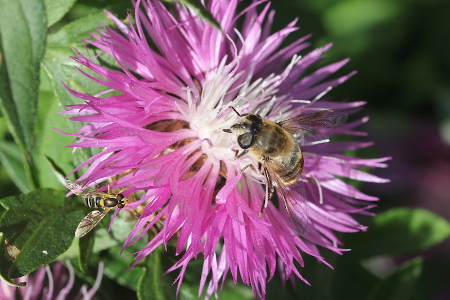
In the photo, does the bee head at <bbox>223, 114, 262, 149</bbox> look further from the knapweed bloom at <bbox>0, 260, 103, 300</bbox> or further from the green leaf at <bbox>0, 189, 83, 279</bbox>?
the knapweed bloom at <bbox>0, 260, 103, 300</bbox>

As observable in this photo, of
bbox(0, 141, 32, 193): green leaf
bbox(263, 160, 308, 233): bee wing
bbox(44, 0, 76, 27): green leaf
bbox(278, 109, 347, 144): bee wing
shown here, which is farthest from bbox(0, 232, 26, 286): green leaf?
bbox(278, 109, 347, 144): bee wing

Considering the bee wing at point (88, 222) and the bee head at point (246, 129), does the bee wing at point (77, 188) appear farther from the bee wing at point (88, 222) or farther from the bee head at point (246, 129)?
the bee head at point (246, 129)

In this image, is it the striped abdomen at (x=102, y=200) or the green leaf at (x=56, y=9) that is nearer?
the striped abdomen at (x=102, y=200)

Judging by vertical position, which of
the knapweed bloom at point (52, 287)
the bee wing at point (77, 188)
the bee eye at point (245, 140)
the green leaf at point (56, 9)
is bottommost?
the knapweed bloom at point (52, 287)

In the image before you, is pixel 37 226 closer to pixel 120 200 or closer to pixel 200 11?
pixel 120 200

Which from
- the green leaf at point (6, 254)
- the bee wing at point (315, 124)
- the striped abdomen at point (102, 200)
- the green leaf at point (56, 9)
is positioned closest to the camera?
the green leaf at point (6, 254)

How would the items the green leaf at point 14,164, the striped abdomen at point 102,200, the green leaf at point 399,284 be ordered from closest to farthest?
1. the striped abdomen at point 102,200
2. the green leaf at point 14,164
3. the green leaf at point 399,284

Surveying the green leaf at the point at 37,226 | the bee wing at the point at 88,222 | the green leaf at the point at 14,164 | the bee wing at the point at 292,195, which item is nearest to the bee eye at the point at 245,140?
the bee wing at the point at 292,195

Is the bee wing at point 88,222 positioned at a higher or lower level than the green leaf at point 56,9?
lower
